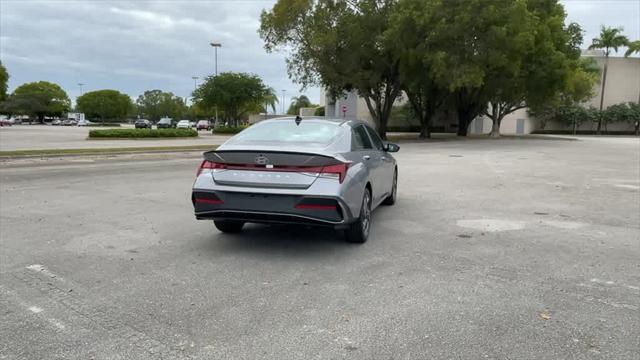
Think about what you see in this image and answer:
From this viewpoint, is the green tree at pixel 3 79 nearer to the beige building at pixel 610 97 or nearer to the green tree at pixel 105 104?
the beige building at pixel 610 97

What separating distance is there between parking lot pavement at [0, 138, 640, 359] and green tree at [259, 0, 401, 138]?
2823cm

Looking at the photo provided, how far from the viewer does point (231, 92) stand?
5644 centimetres

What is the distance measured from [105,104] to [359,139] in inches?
4734

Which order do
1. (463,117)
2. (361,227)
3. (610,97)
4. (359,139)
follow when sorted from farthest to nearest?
(610,97)
(463,117)
(359,139)
(361,227)

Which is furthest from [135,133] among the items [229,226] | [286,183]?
[286,183]

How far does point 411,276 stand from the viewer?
5.18 m

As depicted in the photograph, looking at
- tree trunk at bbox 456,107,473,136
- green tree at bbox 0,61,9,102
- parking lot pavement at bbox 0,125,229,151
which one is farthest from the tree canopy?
green tree at bbox 0,61,9,102

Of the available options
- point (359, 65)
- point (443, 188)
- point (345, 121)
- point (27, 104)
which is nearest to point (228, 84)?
point (359, 65)

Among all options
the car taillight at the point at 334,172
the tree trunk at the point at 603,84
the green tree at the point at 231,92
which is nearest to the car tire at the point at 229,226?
the car taillight at the point at 334,172

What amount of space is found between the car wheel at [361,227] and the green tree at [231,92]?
2002 inches

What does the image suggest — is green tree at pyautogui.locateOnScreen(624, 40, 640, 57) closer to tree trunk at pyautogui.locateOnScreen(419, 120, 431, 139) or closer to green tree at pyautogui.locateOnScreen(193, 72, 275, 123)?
tree trunk at pyautogui.locateOnScreen(419, 120, 431, 139)

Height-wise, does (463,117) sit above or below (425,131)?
above

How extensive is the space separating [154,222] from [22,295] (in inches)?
124

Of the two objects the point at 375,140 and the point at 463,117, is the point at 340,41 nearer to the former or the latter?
the point at 463,117
